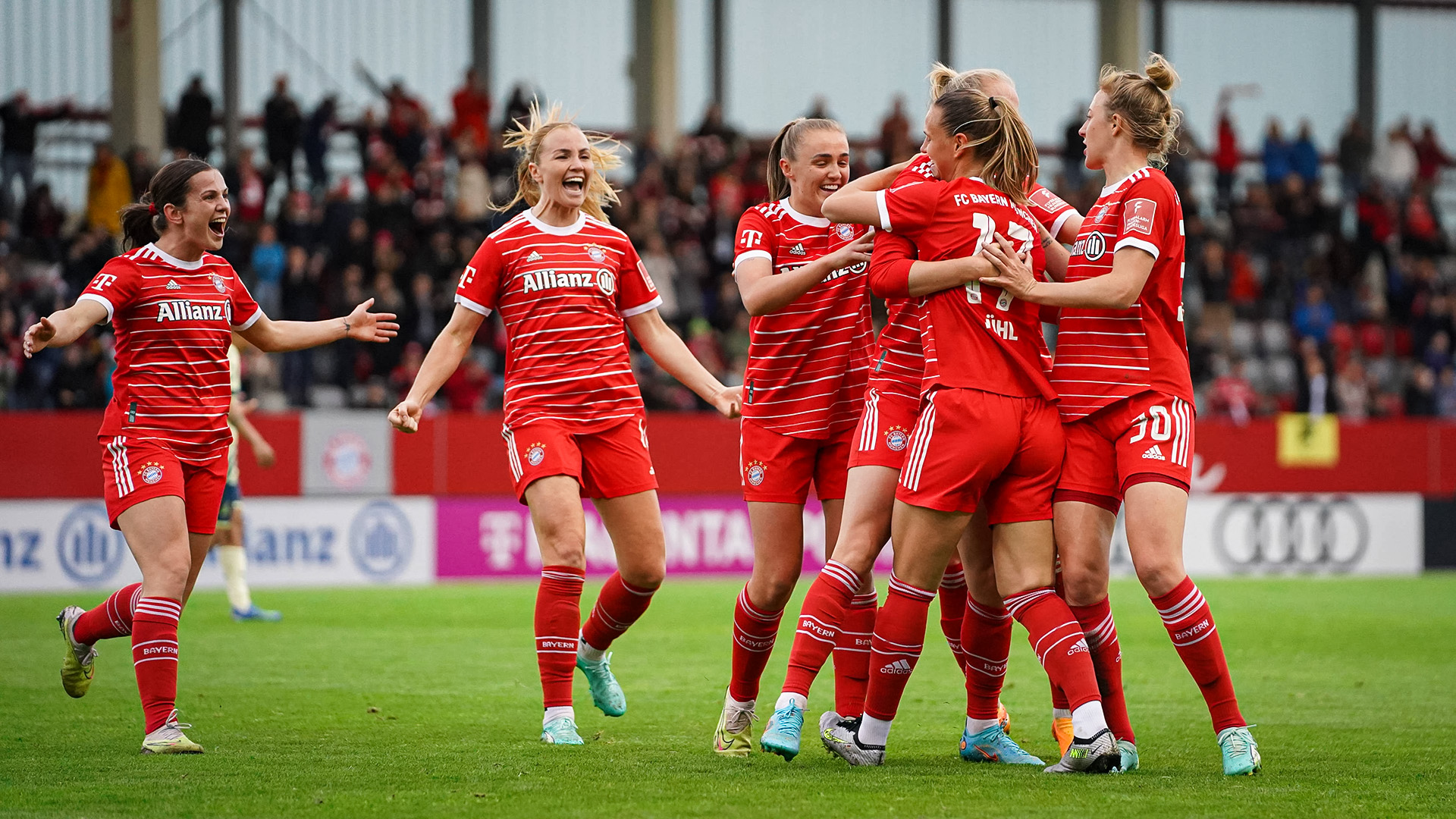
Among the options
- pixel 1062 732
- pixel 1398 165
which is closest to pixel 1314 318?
pixel 1398 165

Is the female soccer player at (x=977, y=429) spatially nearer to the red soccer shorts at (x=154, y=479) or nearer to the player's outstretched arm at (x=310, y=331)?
the player's outstretched arm at (x=310, y=331)

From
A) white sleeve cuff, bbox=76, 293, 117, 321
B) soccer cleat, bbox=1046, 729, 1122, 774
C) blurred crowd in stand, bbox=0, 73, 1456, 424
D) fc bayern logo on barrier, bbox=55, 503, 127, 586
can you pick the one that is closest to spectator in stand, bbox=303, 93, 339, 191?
blurred crowd in stand, bbox=0, 73, 1456, 424

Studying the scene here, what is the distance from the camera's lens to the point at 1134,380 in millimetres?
5398

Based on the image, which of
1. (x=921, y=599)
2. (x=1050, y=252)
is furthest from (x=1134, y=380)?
(x=921, y=599)

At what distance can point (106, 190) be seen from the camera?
1883 centimetres

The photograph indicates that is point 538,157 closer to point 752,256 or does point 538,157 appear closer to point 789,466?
point 752,256

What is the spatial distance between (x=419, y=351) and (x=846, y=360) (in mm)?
12554

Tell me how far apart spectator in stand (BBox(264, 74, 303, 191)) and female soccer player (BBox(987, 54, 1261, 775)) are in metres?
16.3

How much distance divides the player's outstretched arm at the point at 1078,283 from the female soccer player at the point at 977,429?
0.26 feet

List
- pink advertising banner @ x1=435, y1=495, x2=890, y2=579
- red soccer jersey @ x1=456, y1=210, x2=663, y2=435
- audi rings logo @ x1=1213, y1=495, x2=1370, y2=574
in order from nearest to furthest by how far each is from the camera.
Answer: red soccer jersey @ x1=456, y1=210, x2=663, y2=435 < pink advertising banner @ x1=435, y1=495, x2=890, y2=579 < audi rings logo @ x1=1213, y1=495, x2=1370, y2=574

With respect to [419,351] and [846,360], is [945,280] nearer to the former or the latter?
[846,360]

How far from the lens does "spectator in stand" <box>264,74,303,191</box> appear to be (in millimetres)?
20156

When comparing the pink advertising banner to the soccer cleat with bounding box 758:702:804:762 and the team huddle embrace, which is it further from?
the soccer cleat with bounding box 758:702:804:762

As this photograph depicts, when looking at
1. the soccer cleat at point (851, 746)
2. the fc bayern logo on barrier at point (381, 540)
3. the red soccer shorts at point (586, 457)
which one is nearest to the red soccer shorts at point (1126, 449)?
the soccer cleat at point (851, 746)
